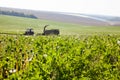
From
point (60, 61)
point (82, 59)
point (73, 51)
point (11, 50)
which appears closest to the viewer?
point (60, 61)

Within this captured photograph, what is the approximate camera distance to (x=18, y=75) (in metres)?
9.78

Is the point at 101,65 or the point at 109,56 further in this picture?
the point at 109,56

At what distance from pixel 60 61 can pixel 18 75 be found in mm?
2832

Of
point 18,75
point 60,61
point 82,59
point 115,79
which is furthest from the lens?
point 82,59

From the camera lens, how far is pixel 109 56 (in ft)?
52.5

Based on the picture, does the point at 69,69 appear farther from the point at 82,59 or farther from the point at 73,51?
the point at 73,51

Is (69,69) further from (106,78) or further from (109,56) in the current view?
(109,56)

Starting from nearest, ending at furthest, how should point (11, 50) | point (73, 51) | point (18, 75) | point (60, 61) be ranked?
point (18, 75)
point (60, 61)
point (73, 51)
point (11, 50)

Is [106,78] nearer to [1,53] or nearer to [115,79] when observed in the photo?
[115,79]

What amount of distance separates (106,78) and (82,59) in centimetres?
183

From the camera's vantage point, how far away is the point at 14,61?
12117mm

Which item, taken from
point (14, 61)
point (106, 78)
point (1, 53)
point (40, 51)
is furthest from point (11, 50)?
point (106, 78)

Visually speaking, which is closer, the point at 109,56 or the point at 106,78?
the point at 106,78

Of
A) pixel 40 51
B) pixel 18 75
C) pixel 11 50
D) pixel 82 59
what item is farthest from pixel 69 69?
pixel 11 50
